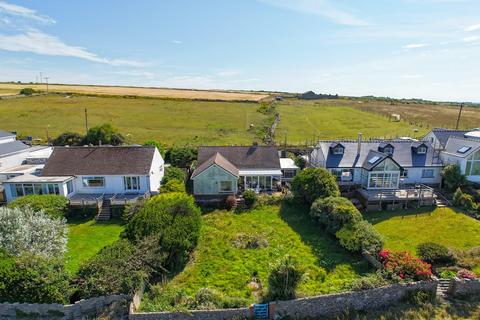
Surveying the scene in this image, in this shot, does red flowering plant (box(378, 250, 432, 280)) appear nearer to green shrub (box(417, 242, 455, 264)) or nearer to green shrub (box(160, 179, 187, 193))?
green shrub (box(417, 242, 455, 264))

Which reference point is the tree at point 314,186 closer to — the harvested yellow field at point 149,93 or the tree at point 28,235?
the tree at point 28,235

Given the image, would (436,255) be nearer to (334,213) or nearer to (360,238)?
(360,238)

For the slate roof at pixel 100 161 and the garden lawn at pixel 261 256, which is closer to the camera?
the garden lawn at pixel 261 256

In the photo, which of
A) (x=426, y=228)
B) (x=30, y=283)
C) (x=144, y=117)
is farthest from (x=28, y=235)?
(x=144, y=117)

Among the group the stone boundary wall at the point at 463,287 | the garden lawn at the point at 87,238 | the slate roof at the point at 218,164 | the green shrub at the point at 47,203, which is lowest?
the garden lawn at the point at 87,238

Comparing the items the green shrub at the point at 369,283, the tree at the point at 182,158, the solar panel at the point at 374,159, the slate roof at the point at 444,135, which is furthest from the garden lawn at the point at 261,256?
the slate roof at the point at 444,135

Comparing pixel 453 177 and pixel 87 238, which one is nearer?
pixel 87 238

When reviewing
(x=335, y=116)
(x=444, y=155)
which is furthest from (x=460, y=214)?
(x=335, y=116)

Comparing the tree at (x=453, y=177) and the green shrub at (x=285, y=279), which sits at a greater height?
the tree at (x=453, y=177)
